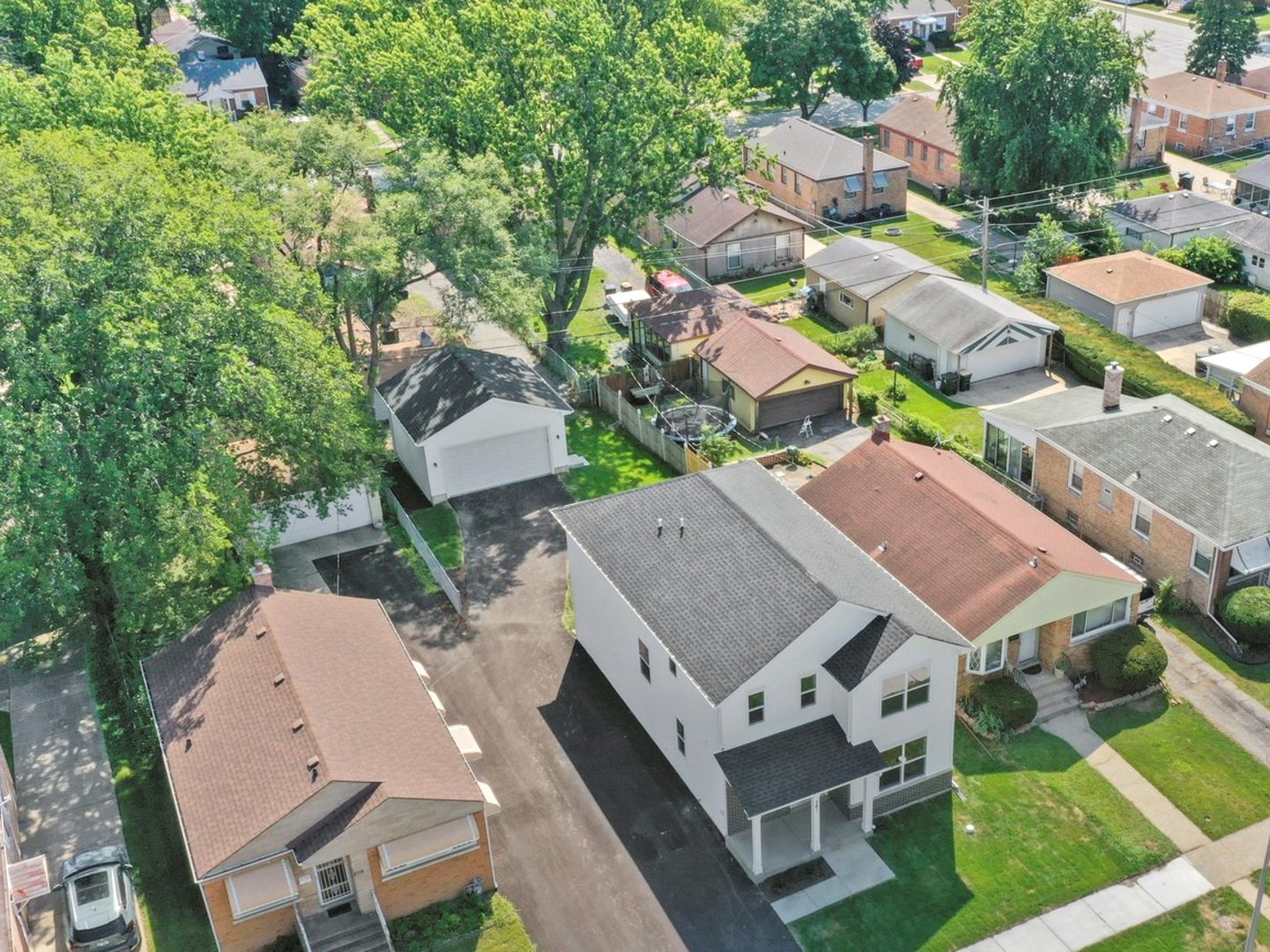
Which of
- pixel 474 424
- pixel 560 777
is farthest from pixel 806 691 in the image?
pixel 474 424

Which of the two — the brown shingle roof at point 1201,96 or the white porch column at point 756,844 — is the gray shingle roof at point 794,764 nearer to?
the white porch column at point 756,844

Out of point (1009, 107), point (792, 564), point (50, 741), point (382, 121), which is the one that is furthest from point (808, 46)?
point (50, 741)

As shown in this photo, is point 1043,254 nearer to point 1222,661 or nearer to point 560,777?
point 1222,661

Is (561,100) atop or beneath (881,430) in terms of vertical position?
atop

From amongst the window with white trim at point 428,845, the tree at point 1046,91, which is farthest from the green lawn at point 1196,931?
the tree at point 1046,91

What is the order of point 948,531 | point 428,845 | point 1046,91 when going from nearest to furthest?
point 428,845 < point 948,531 < point 1046,91
